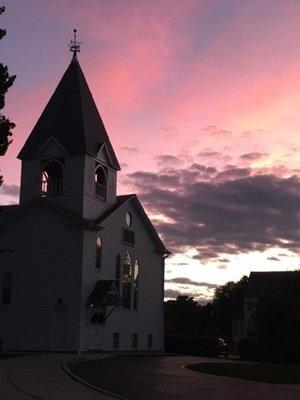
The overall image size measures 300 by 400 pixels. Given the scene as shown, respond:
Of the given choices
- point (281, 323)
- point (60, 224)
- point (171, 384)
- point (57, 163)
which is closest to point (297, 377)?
point (171, 384)

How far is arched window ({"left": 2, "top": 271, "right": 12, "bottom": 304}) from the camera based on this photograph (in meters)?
38.5

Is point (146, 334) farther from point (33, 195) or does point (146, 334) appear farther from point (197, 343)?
point (33, 195)

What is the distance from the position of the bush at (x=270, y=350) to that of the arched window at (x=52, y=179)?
703 inches

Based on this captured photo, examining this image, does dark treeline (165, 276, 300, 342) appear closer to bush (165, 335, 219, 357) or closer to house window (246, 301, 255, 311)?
house window (246, 301, 255, 311)

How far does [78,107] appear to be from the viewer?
1625 inches

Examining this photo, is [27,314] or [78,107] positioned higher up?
[78,107]

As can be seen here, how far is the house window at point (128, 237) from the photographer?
138 feet

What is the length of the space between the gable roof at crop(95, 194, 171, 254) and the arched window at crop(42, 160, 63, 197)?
10.9ft

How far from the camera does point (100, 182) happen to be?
4138cm

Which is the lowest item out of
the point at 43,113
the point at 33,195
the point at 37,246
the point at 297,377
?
the point at 297,377

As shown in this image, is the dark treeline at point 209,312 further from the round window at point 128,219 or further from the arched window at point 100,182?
the arched window at point 100,182

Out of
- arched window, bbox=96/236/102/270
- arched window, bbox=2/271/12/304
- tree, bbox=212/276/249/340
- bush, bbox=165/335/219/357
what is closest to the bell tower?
arched window, bbox=96/236/102/270

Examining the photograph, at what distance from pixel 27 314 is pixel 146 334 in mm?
10002

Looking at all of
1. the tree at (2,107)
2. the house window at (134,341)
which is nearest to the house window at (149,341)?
the house window at (134,341)
